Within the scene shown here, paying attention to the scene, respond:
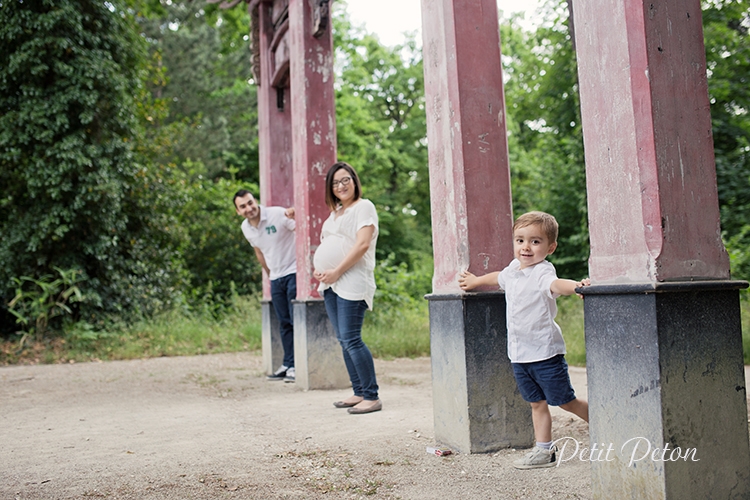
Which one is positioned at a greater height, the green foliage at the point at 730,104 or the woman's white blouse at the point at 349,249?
the green foliage at the point at 730,104

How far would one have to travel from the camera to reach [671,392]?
250cm

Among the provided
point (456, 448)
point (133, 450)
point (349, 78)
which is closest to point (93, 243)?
Result: point (133, 450)

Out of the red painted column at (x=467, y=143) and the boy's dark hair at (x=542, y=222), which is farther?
the red painted column at (x=467, y=143)

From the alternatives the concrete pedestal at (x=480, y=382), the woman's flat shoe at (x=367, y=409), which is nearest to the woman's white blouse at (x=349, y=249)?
the woman's flat shoe at (x=367, y=409)

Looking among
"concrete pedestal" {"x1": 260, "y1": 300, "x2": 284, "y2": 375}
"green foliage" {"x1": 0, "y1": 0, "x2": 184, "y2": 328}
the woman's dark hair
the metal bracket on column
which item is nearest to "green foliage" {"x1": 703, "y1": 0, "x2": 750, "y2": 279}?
"concrete pedestal" {"x1": 260, "y1": 300, "x2": 284, "y2": 375}

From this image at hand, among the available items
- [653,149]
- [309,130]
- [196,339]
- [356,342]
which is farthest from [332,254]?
[196,339]

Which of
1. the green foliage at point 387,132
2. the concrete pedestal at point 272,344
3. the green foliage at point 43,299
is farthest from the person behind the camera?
the green foliage at point 387,132

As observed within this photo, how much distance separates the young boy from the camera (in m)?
3.28

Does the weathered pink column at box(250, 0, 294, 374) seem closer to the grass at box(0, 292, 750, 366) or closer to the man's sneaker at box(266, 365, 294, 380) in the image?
the man's sneaker at box(266, 365, 294, 380)

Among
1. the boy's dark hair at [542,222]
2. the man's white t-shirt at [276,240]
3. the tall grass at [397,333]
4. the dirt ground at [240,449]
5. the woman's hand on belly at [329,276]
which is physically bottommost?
the dirt ground at [240,449]

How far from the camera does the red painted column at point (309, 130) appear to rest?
6574 millimetres

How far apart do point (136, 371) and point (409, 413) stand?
4.67m

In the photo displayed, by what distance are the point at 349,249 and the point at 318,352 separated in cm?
148

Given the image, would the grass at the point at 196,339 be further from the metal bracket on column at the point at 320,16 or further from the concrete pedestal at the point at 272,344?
the metal bracket on column at the point at 320,16
